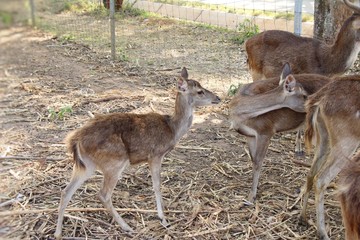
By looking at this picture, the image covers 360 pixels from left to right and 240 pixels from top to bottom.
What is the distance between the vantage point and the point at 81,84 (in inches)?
314

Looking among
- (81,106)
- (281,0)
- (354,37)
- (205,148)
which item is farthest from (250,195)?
(281,0)

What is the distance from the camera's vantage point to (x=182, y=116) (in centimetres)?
461

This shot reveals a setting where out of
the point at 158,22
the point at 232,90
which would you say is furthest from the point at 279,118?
the point at 158,22

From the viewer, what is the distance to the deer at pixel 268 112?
4.67m

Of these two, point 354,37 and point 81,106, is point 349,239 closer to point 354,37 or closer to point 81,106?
point 354,37

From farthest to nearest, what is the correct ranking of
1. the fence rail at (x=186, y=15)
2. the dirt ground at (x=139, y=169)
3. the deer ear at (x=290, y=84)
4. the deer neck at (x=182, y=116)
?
the fence rail at (x=186, y=15) → the deer ear at (x=290, y=84) → the deer neck at (x=182, y=116) → the dirt ground at (x=139, y=169)

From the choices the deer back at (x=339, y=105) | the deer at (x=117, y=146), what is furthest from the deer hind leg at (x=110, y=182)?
the deer back at (x=339, y=105)

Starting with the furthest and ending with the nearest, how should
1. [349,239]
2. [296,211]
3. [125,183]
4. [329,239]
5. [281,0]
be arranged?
[281,0], [125,183], [296,211], [329,239], [349,239]

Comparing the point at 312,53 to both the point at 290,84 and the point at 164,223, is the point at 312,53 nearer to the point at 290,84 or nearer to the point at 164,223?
the point at 290,84

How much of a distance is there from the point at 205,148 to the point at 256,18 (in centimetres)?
611

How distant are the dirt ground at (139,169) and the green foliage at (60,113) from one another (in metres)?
0.02

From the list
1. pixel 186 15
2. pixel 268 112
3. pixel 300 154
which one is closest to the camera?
pixel 268 112

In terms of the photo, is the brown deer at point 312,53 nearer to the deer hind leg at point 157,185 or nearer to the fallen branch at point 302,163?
the fallen branch at point 302,163

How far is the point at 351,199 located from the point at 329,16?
5625 millimetres
